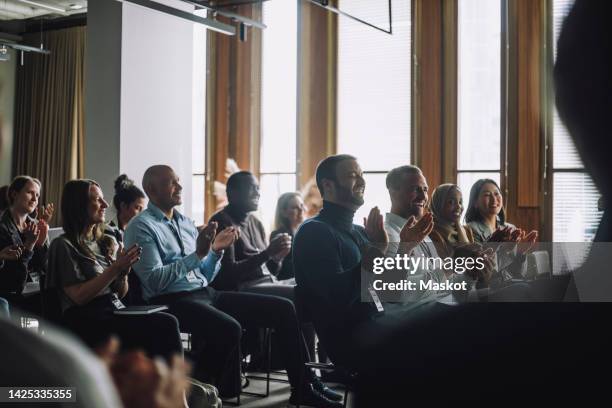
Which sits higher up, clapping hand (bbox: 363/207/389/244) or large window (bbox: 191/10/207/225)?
large window (bbox: 191/10/207/225)

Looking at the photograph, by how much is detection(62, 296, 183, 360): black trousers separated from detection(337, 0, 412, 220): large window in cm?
402

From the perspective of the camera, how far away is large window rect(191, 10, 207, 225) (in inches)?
317

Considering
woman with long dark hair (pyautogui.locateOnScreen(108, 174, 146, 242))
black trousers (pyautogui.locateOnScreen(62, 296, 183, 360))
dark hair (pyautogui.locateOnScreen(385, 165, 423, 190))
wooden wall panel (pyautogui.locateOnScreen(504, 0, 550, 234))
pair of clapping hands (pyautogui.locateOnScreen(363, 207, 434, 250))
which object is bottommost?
black trousers (pyautogui.locateOnScreen(62, 296, 183, 360))

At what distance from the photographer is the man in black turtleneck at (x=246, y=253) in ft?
13.1

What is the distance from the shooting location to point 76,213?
10.4 ft

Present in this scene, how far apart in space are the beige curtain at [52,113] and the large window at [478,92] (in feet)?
16.8

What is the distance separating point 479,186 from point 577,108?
442 cm

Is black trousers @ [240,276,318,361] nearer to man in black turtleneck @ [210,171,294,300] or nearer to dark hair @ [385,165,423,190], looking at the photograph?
man in black turtleneck @ [210,171,294,300]

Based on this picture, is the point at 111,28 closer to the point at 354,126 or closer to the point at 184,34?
the point at 184,34

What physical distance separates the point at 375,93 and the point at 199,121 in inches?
88.2

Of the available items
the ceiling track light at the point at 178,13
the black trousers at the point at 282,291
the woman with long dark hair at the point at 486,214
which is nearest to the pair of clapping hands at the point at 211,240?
the black trousers at the point at 282,291

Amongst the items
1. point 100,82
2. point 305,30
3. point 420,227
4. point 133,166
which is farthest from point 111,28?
point 420,227

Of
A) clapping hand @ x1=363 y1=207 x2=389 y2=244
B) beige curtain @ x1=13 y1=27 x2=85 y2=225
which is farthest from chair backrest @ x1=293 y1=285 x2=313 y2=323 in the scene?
beige curtain @ x1=13 y1=27 x2=85 y2=225

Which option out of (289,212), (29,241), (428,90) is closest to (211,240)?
(29,241)
